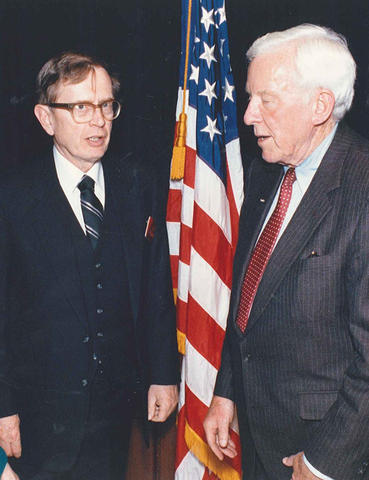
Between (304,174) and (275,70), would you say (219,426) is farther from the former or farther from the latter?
(275,70)

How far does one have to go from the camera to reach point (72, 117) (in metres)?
1.99

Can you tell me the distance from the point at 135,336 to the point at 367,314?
932 millimetres

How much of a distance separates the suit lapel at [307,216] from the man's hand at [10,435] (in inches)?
38.7

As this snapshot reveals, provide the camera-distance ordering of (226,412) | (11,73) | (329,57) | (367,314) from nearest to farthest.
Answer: (367,314)
(329,57)
(226,412)
(11,73)

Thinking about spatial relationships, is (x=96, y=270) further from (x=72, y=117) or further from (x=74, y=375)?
(x=72, y=117)

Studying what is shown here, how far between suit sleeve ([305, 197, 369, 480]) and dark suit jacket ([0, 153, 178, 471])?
0.83 m

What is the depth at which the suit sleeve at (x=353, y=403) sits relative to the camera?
1.44 meters

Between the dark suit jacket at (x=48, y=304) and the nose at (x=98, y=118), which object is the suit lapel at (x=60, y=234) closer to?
the dark suit jacket at (x=48, y=304)

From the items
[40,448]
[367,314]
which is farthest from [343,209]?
[40,448]

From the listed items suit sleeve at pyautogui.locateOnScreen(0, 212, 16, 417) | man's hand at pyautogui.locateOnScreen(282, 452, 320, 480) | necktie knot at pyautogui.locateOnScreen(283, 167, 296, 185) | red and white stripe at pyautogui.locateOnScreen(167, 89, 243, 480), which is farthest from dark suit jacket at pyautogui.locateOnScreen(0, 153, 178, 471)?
man's hand at pyautogui.locateOnScreen(282, 452, 320, 480)

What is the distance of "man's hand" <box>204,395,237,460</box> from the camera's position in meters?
1.93

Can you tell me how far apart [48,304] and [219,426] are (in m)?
0.71

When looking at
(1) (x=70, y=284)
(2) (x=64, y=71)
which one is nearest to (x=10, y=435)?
(1) (x=70, y=284)

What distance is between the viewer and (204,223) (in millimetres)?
2453
